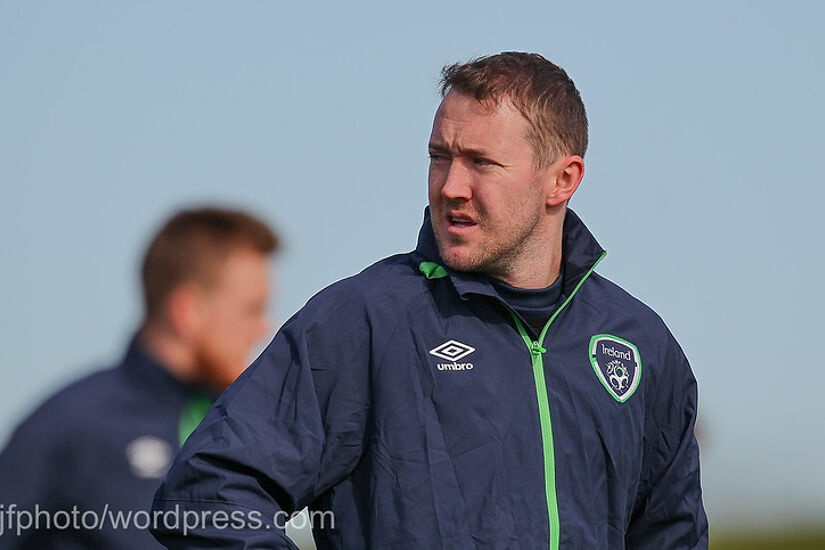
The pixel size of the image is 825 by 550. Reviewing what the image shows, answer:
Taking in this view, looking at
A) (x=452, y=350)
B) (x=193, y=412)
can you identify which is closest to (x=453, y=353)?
(x=452, y=350)

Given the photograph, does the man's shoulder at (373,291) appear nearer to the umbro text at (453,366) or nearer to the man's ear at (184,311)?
the umbro text at (453,366)

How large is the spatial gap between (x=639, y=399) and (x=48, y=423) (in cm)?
242

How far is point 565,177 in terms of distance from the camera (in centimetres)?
394

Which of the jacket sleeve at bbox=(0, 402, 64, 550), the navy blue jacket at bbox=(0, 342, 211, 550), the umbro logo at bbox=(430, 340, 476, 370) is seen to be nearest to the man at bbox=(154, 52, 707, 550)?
the umbro logo at bbox=(430, 340, 476, 370)

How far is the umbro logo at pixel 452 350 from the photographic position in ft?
11.9

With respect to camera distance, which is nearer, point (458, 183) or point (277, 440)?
point (277, 440)

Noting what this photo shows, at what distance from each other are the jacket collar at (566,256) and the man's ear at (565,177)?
0.12 metres

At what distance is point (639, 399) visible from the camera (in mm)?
3918

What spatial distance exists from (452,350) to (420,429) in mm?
233

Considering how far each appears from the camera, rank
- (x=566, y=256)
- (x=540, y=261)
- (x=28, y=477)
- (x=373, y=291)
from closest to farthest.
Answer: (x=373, y=291)
(x=540, y=261)
(x=566, y=256)
(x=28, y=477)

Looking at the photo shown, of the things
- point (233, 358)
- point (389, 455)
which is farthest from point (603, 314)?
point (233, 358)

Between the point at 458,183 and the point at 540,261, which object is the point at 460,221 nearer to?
the point at 458,183

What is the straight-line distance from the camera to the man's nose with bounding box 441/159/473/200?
3674mm

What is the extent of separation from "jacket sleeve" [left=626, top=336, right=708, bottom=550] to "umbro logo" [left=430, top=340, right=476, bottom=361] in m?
0.67
